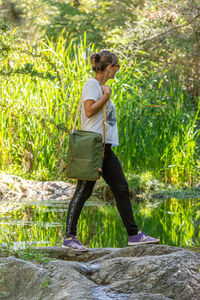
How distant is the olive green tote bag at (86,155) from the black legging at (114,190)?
14 cm

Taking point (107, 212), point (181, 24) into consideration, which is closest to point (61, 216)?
point (107, 212)

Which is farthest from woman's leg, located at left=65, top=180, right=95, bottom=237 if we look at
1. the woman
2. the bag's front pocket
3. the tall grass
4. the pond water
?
the tall grass

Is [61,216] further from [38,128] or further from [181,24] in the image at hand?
[181,24]

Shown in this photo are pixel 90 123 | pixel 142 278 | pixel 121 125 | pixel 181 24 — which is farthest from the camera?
pixel 181 24

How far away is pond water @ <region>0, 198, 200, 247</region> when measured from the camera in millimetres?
5590

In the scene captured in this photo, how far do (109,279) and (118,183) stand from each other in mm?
1320

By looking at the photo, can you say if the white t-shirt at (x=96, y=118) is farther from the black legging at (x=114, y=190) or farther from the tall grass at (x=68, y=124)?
the tall grass at (x=68, y=124)

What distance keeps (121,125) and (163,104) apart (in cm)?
133

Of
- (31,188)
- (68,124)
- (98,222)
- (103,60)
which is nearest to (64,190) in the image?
(31,188)

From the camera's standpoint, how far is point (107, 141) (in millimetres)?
4598

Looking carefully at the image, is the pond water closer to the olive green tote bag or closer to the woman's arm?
the olive green tote bag

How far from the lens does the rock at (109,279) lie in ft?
10.1

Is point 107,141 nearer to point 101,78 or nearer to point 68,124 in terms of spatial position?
point 101,78

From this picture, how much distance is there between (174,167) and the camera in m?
10.7
